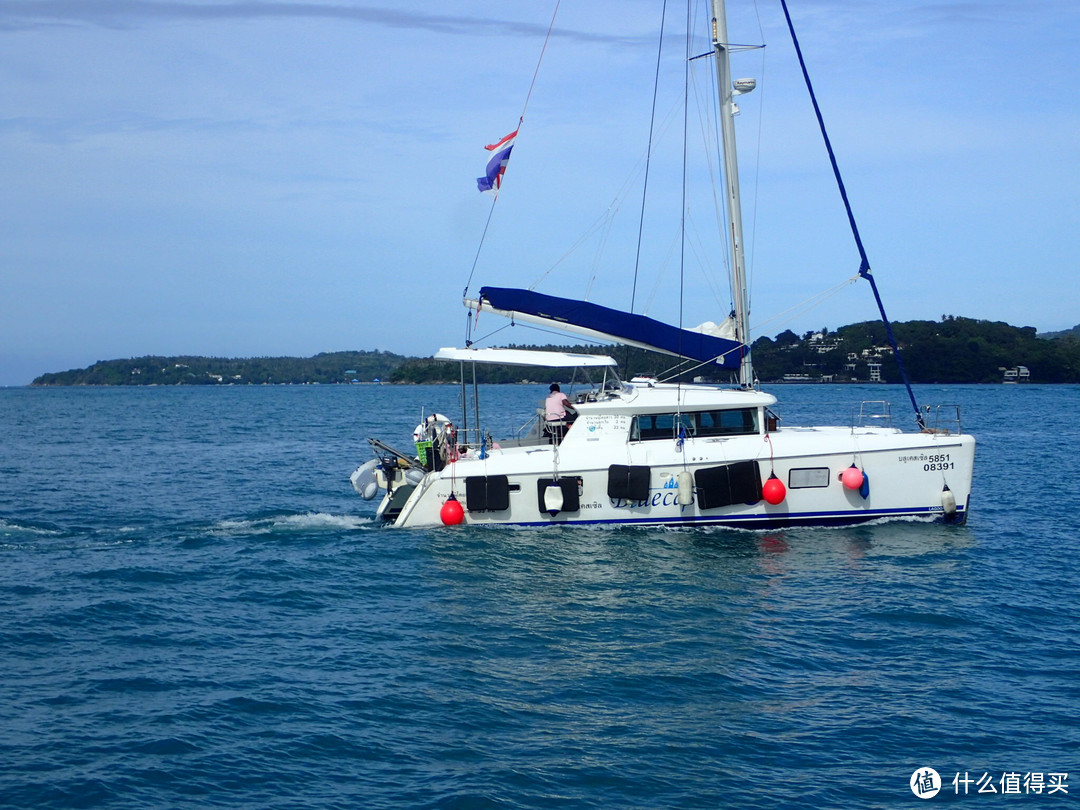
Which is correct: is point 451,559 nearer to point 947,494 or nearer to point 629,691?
point 629,691

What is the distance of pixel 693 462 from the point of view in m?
18.4

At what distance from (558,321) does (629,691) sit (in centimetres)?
1006

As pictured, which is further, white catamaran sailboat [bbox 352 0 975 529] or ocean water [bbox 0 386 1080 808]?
white catamaran sailboat [bbox 352 0 975 529]

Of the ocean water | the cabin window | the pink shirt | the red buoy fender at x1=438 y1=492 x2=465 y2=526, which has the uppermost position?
the pink shirt

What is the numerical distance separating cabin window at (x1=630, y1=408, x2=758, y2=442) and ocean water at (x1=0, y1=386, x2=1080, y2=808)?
6.36 ft

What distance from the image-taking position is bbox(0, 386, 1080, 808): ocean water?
931 centimetres

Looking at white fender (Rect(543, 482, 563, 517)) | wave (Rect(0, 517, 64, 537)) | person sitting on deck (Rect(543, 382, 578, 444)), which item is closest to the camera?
white fender (Rect(543, 482, 563, 517))

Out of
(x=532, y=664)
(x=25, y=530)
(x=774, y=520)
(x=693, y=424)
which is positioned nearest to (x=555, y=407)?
(x=693, y=424)

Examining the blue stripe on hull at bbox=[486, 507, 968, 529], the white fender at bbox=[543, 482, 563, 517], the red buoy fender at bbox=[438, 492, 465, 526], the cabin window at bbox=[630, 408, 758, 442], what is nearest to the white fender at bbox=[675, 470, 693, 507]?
the blue stripe on hull at bbox=[486, 507, 968, 529]

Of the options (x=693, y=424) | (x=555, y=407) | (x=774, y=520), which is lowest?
(x=774, y=520)

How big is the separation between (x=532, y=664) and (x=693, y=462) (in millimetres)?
7153

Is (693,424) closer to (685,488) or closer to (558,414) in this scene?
(685,488)

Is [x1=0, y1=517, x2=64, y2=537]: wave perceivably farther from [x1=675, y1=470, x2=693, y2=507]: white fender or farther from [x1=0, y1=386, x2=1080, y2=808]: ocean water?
[x1=675, y1=470, x2=693, y2=507]: white fender

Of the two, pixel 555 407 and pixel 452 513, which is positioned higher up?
pixel 555 407
